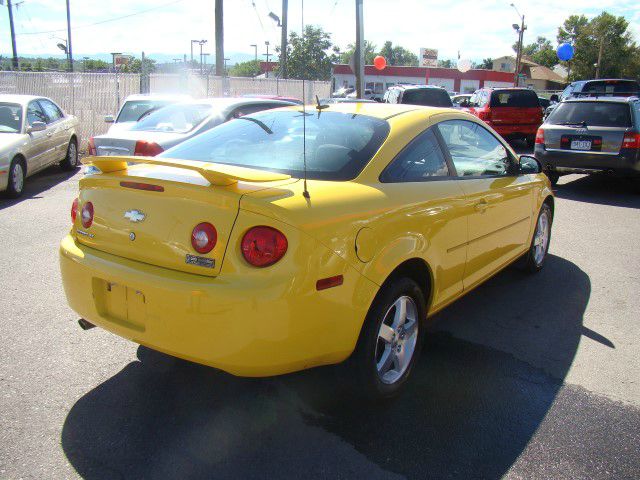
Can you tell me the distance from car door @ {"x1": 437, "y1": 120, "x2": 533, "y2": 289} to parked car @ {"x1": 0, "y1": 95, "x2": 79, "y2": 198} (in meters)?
7.19

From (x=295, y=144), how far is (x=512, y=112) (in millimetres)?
15211

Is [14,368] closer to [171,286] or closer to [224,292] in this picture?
[171,286]

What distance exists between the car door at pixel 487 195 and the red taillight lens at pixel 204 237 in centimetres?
186

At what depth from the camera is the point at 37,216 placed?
7.87 metres

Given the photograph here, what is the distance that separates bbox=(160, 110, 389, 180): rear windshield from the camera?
3297mm

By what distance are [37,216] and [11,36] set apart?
41019 millimetres

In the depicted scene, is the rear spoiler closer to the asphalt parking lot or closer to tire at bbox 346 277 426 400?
tire at bbox 346 277 426 400

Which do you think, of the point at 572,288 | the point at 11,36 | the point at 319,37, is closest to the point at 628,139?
the point at 572,288

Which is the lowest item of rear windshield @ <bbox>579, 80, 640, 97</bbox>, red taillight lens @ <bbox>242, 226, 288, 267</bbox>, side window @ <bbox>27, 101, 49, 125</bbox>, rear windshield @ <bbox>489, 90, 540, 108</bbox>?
red taillight lens @ <bbox>242, 226, 288, 267</bbox>

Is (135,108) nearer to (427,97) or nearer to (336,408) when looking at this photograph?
(427,97)

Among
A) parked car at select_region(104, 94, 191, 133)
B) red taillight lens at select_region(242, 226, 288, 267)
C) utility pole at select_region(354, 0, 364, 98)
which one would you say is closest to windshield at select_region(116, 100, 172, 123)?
parked car at select_region(104, 94, 191, 133)

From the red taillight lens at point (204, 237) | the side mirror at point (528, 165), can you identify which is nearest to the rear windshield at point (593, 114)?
the side mirror at point (528, 165)

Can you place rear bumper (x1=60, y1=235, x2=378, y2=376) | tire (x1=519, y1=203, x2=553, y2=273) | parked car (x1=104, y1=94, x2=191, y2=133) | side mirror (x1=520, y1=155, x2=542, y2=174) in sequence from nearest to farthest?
rear bumper (x1=60, y1=235, x2=378, y2=376), side mirror (x1=520, y1=155, x2=542, y2=174), tire (x1=519, y1=203, x2=553, y2=273), parked car (x1=104, y1=94, x2=191, y2=133)

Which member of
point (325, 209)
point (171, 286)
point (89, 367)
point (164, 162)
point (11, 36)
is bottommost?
point (89, 367)
